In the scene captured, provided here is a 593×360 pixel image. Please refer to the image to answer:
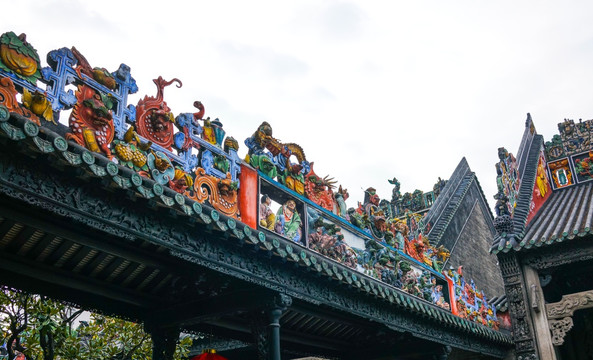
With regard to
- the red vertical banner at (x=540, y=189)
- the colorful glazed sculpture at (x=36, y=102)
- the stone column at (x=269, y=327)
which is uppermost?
the red vertical banner at (x=540, y=189)

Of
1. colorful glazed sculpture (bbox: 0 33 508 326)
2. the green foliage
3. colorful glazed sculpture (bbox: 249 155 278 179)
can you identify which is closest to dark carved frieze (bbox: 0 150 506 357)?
colorful glazed sculpture (bbox: 0 33 508 326)

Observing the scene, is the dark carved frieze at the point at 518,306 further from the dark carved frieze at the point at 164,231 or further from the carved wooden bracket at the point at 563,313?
the dark carved frieze at the point at 164,231

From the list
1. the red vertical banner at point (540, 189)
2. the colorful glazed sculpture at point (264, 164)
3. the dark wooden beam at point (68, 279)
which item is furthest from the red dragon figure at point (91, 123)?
the red vertical banner at point (540, 189)

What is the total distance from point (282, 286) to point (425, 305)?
13.6ft

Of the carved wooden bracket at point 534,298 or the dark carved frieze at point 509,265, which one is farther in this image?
the dark carved frieze at point 509,265

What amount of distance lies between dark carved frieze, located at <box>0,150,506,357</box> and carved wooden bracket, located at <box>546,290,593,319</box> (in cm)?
598

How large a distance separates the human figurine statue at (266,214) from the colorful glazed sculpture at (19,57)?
3.30 metres

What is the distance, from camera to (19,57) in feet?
16.3

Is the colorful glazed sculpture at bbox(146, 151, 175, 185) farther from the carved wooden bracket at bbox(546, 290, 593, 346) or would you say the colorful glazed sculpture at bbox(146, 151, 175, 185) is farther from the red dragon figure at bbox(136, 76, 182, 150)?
the carved wooden bracket at bbox(546, 290, 593, 346)

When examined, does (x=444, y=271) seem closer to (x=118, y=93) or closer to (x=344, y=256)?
(x=344, y=256)

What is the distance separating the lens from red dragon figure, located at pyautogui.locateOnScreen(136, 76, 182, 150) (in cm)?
606

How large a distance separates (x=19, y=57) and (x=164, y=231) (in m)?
2.02

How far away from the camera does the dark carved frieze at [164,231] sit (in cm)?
459

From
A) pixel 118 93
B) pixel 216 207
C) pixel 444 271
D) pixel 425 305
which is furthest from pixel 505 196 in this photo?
pixel 118 93
